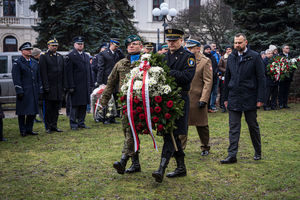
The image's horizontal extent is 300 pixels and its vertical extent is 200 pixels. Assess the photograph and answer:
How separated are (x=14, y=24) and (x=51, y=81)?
33032 millimetres

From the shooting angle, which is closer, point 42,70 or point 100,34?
point 42,70

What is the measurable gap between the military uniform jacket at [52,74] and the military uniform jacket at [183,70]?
16.6 ft

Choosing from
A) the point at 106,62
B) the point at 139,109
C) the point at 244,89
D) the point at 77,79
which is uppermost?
the point at 106,62

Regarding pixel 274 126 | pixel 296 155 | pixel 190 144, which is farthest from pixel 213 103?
pixel 296 155

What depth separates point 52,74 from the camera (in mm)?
10219

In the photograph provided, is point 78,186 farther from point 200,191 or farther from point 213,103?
point 213,103

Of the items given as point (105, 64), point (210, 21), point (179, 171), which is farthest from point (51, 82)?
point (210, 21)

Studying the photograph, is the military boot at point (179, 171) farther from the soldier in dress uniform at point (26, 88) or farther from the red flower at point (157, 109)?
the soldier in dress uniform at point (26, 88)

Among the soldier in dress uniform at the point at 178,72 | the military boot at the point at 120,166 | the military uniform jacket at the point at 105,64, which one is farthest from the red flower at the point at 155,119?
the military uniform jacket at the point at 105,64

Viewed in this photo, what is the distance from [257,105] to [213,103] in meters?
7.23

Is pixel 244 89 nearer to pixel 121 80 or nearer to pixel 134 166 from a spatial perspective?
pixel 121 80

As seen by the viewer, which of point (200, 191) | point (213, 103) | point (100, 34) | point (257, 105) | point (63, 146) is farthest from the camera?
point (100, 34)

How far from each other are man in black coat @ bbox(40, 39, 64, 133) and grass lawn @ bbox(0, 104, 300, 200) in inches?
20.8

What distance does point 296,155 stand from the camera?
7.39 metres
